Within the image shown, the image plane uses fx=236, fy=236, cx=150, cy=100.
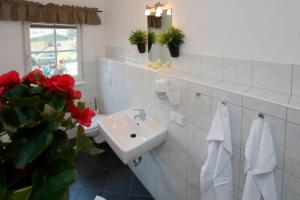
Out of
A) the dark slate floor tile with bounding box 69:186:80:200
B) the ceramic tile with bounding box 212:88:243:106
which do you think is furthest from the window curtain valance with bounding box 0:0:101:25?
the ceramic tile with bounding box 212:88:243:106

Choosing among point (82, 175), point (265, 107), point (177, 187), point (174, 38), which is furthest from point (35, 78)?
point (82, 175)

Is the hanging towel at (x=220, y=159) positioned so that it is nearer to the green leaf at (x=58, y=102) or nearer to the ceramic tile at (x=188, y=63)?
the ceramic tile at (x=188, y=63)

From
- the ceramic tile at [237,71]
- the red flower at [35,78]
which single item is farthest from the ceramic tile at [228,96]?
the red flower at [35,78]

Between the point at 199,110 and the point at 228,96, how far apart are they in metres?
0.27

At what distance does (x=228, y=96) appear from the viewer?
1.35 meters

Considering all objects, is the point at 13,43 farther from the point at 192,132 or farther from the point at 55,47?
the point at 192,132

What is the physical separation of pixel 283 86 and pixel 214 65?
52 cm

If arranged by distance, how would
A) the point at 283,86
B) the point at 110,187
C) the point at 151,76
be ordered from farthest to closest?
1. the point at 110,187
2. the point at 151,76
3. the point at 283,86

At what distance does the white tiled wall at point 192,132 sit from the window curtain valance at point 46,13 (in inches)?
32.5

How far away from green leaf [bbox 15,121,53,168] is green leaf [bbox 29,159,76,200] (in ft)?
0.16

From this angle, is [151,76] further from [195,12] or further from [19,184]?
[19,184]

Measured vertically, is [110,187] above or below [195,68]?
below

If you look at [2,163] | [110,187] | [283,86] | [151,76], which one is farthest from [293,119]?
[110,187]

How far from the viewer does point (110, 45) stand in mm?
3316
